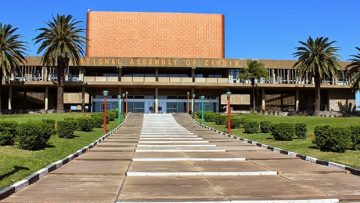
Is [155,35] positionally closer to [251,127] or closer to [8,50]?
[8,50]

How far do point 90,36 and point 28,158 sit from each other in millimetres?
67115

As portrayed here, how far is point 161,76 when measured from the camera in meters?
73.5

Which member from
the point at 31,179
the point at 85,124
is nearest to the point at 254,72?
the point at 85,124

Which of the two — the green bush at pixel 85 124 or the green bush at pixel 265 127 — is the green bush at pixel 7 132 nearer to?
the green bush at pixel 85 124

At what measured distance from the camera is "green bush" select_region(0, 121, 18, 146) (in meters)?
17.9

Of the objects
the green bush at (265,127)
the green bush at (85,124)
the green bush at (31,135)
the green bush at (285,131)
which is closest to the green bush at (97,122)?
the green bush at (85,124)

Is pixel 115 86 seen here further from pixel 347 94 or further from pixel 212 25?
pixel 347 94

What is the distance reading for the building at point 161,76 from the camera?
69.3 m

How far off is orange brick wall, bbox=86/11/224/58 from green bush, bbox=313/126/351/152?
62469 mm

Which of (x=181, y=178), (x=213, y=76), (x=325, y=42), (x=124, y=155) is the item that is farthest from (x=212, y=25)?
(x=181, y=178)

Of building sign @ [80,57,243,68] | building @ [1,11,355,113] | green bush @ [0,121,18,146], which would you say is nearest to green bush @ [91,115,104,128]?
green bush @ [0,121,18,146]

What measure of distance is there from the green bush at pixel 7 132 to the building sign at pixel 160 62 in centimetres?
5107

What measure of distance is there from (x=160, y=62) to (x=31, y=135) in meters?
53.1

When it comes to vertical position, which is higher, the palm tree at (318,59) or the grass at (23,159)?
the palm tree at (318,59)
